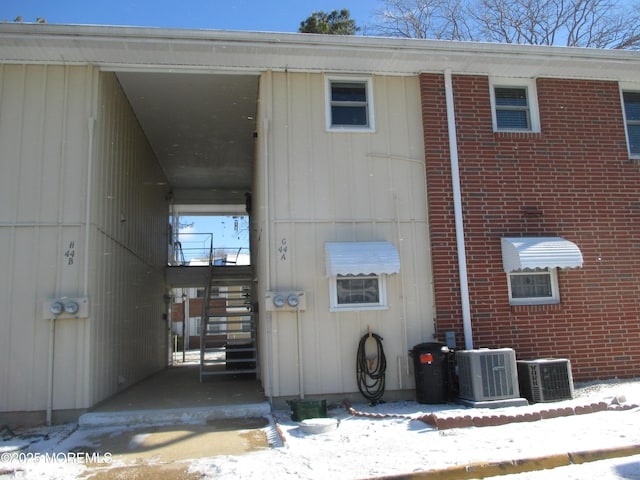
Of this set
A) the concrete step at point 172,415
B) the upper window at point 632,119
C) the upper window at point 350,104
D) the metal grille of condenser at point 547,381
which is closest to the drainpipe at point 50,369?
the concrete step at point 172,415

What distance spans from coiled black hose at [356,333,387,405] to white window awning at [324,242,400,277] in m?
1.04

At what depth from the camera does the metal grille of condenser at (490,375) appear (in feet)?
23.8

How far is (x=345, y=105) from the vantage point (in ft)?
28.5

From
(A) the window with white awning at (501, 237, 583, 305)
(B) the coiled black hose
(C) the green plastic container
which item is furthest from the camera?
(A) the window with white awning at (501, 237, 583, 305)

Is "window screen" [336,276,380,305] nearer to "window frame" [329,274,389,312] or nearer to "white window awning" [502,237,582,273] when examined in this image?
"window frame" [329,274,389,312]

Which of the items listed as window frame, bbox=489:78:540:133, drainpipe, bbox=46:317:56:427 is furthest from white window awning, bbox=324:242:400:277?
drainpipe, bbox=46:317:56:427

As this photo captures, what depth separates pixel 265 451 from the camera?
5.70 m

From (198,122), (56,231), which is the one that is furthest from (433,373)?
(198,122)

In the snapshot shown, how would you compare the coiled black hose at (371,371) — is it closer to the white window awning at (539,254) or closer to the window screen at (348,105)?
the white window awning at (539,254)

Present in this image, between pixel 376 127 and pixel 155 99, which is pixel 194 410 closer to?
pixel 376 127

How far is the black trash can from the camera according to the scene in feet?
24.8

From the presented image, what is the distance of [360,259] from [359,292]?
0.70 m

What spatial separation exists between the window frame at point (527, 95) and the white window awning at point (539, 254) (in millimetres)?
1981

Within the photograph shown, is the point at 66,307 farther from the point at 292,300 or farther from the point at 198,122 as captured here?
the point at 198,122
